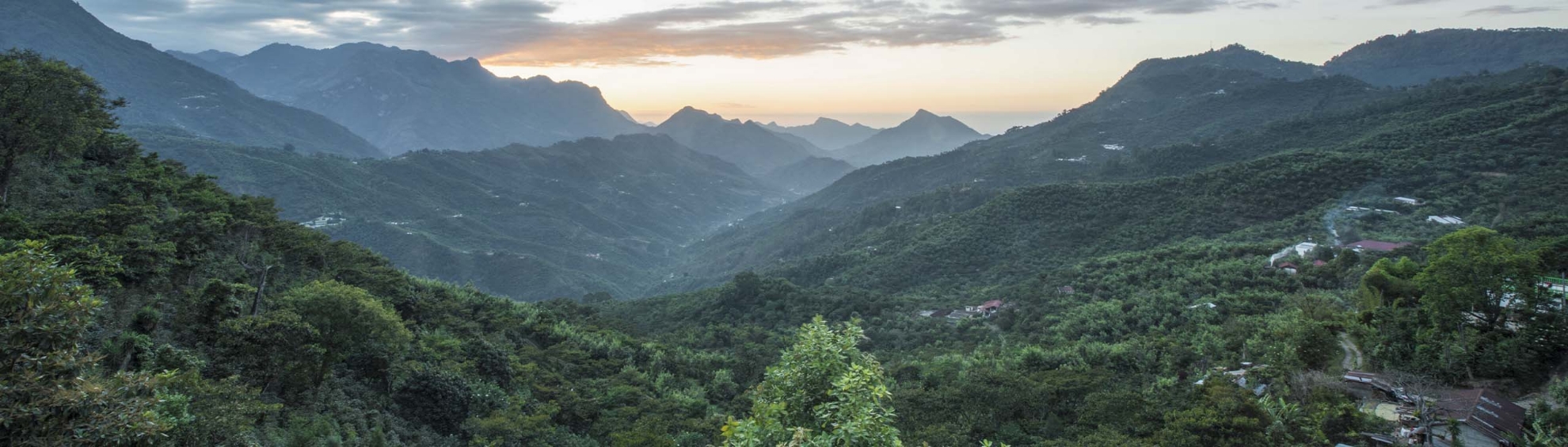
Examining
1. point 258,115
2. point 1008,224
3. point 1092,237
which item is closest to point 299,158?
point 258,115

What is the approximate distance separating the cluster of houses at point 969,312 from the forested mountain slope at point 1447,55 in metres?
111

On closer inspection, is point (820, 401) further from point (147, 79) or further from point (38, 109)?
point (147, 79)

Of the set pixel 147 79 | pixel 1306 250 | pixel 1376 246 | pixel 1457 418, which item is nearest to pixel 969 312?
pixel 1306 250

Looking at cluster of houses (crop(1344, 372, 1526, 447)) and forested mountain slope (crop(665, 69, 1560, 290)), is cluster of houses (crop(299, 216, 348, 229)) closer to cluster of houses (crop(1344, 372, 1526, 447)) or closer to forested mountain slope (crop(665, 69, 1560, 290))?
forested mountain slope (crop(665, 69, 1560, 290))

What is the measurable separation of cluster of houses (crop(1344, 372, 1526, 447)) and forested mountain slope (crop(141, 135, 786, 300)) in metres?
74.2

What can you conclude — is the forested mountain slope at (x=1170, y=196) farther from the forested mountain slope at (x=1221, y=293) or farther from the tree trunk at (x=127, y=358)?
the tree trunk at (x=127, y=358)

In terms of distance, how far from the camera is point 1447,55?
11994 centimetres

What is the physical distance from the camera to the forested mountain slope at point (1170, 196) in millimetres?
43844

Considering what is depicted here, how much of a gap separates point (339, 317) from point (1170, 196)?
53127 millimetres

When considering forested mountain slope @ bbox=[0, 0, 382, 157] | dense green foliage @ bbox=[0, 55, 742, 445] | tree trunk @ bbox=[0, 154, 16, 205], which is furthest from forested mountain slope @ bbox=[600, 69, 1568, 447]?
forested mountain slope @ bbox=[0, 0, 382, 157]

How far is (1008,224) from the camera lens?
54438 mm

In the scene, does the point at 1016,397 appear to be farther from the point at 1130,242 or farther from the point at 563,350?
the point at 1130,242

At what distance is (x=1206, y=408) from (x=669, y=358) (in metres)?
21.1

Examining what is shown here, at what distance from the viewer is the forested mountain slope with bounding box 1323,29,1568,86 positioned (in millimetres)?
104062
